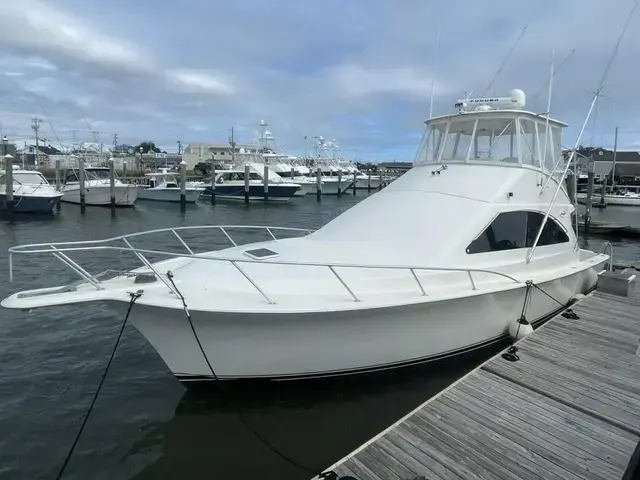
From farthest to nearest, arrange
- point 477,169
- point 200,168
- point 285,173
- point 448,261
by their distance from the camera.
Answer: point 200,168, point 285,173, point 477,169, point 448,261

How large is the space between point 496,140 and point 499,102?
32.2 inches

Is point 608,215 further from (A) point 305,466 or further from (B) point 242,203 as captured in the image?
(A) point 305,466

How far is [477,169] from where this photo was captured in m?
7.46

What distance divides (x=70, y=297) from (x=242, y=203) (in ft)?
112

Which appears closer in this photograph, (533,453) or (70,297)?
(533,453)

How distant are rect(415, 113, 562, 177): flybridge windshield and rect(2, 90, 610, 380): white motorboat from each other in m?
0.02

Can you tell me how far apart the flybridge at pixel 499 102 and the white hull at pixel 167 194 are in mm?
29583

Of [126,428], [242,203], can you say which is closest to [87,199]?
[242,203]

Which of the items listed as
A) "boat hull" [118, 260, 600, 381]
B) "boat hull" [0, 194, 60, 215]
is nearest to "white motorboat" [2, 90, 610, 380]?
"boat hull" [118, 260, 600, 381]

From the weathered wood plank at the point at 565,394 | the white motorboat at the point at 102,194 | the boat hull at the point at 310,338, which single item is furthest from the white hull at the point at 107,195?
the weathered wood plank at the point at 565,394

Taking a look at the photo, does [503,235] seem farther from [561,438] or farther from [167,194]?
[167,194]

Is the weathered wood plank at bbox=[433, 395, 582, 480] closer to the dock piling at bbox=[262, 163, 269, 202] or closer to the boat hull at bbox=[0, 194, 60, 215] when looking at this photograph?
the boat hull at bbox=[0, 194, 60, 215]

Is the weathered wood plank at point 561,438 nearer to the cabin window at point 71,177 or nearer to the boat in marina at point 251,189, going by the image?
the boat in marina at point 251,189

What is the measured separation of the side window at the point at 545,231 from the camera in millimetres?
7129
